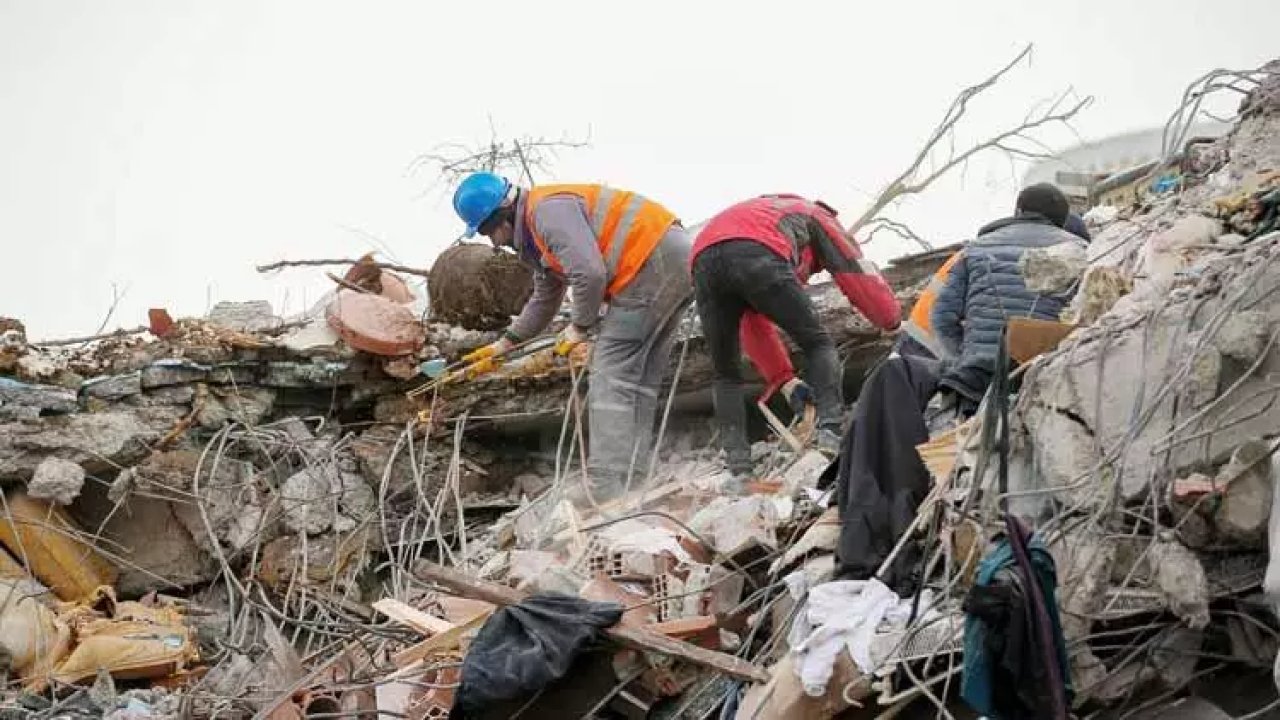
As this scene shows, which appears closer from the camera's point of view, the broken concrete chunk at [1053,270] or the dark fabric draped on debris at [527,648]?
the dark fabric draped on debris at [527,648]

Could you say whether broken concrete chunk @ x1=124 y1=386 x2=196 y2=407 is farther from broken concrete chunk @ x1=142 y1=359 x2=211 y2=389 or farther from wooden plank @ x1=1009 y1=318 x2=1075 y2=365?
wooden plank @ x1=1009 y1=318 x2=1075 y2=365

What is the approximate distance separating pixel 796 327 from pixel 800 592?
2072 mm

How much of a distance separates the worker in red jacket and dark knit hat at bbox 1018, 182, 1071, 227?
911 millimetres

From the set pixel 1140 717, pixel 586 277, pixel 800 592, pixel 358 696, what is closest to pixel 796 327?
pixel 586 277

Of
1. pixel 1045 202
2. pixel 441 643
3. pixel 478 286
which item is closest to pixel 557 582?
pixel 441 643

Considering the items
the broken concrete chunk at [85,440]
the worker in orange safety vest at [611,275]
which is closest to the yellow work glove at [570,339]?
the worker in orange safety vest at [611,275]

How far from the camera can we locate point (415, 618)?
217 inches

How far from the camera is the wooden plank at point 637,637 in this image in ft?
14.0

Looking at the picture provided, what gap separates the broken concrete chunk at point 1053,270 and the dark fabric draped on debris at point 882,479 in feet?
2.95

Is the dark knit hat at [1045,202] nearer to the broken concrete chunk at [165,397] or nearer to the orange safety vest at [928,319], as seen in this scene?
the orange safety vest at [928,319]

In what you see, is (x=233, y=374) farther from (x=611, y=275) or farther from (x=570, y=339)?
Answer: (x=611, y=275)

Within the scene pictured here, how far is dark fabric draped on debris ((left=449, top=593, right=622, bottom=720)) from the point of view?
4438mm

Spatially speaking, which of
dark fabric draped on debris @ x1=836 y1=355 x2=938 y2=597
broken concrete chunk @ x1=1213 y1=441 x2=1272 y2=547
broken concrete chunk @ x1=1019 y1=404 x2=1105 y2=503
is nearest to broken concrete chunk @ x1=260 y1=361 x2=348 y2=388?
dark fabric draped on debris @ x1=836 y1=355 x2=938 y2=597

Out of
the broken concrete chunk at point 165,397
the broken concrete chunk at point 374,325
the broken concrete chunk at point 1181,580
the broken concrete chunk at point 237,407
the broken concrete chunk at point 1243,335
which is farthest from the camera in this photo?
the broken concrete chunk at point 374,325
